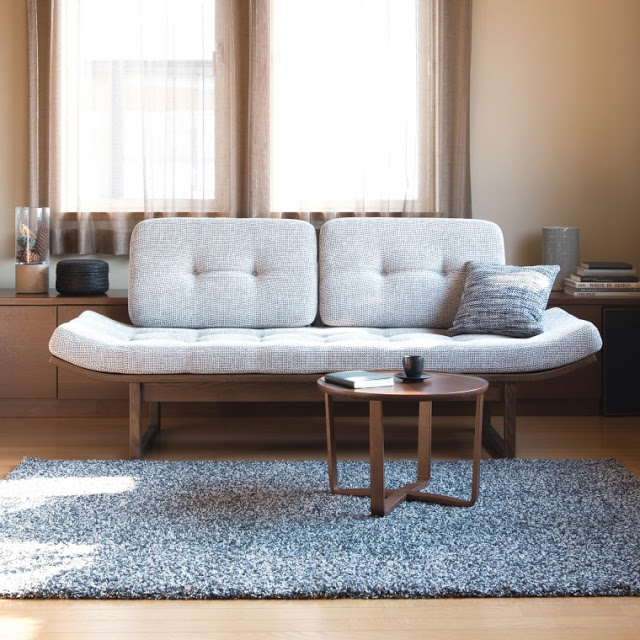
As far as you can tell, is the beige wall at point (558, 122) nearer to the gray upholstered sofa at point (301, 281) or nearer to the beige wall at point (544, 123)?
the beige wall at point (544, 123)

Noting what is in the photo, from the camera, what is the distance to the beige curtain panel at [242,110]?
458 centimetres

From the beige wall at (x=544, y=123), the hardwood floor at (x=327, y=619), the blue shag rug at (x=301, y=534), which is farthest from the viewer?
the beige wall at (x=544, y=123)

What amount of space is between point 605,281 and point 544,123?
91cm

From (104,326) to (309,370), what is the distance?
3.06 feet

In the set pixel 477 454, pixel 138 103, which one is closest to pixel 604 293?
pixel 477 454

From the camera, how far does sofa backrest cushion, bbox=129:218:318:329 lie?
4.10m

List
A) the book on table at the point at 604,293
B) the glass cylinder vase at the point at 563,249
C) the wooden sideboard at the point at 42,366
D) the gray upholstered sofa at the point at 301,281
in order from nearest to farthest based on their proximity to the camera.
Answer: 1. the gray upholstered sofa at the point at 301,281
2. the wooden sideboard at the point at 42,366
3. the book on table at the point at 604,293
4. the glass cylinder vase at the point at 563,249

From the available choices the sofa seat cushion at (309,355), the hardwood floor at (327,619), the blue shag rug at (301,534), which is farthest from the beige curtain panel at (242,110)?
the hardwood floor at (327,619)

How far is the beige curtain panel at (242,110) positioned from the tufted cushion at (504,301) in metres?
0.76

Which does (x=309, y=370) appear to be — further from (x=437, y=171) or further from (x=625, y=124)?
(x=625, y=124)

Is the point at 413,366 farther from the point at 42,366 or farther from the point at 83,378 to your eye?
the point at 42,366

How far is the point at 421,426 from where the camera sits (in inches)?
122

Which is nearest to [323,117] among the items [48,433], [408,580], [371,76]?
[371,76]

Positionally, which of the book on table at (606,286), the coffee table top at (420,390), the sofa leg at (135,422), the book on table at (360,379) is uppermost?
the book on table at (606,286)
